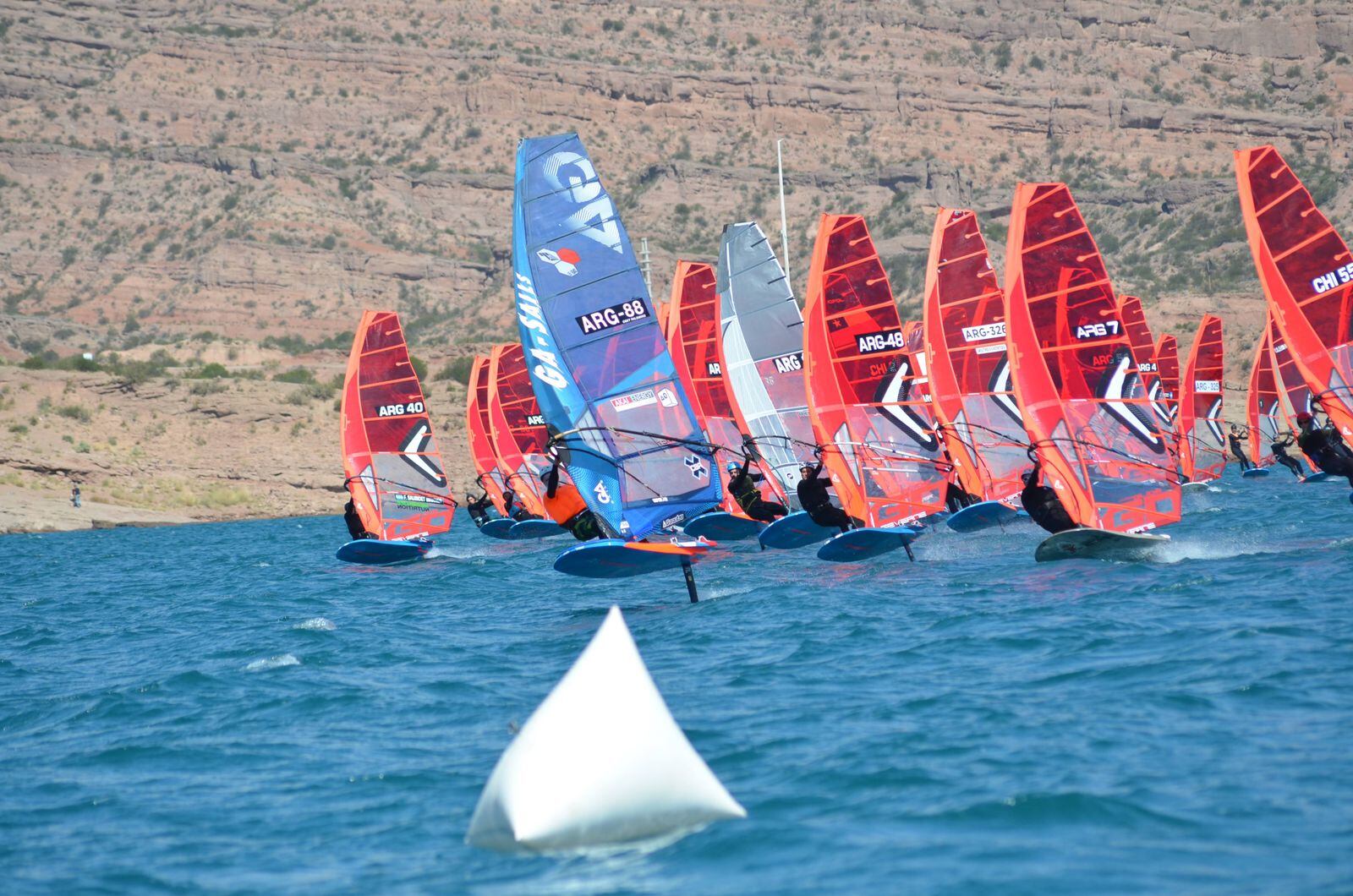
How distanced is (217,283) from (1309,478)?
74.6 meters

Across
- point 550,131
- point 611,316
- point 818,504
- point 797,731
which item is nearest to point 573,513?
point 818,504

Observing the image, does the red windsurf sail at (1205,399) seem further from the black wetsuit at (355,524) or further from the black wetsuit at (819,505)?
the black wetsuit at (355,524)

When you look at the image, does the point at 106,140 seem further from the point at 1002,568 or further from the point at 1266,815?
the point at 1266,815

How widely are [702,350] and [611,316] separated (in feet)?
41.5

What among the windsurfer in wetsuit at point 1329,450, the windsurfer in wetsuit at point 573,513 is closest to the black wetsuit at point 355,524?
the windsurfer in wetsuit at point 573,513

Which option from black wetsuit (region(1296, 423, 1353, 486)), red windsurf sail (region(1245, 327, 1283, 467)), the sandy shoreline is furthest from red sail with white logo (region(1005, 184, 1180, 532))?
the sandy shoreline

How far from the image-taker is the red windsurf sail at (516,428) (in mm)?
40781

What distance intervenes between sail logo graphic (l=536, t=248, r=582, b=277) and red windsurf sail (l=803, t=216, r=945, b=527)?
4.58 meters

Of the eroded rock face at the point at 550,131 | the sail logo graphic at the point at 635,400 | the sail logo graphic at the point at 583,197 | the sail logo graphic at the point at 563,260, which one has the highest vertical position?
the eroded rock face at the point at 550,131

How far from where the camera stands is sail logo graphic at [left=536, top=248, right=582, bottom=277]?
62.7 ft

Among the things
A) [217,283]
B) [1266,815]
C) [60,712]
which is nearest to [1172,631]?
[1266,815]

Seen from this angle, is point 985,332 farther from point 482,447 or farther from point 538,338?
point 482,447

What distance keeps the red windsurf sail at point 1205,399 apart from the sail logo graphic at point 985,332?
58.9ft

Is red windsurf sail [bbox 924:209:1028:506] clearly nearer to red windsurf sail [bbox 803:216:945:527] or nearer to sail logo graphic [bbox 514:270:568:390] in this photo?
red windsurf sail [bbox 803:216:945:527]
